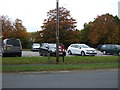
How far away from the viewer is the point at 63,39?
61.5 meters

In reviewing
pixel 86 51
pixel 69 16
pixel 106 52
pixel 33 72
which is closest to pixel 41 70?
pixel 33 72

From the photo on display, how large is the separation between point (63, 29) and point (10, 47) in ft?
140

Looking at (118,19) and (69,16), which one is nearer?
(69,16)

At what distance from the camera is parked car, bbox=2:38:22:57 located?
2006 cm

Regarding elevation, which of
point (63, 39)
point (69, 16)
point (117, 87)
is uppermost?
point (69, 16)

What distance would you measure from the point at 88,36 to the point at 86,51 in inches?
1784

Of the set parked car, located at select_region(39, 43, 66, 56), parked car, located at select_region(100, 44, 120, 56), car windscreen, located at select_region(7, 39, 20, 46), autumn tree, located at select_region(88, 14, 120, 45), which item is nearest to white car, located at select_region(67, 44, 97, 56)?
parked car, located at select_region(39, 43, 66, 56)

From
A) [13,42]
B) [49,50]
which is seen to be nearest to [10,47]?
[13,42]

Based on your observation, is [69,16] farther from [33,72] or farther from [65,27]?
[33,72]

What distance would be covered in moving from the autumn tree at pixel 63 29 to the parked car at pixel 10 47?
128 feet

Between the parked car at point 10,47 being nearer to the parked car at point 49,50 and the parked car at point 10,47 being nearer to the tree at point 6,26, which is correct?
the parked car at point 49,50

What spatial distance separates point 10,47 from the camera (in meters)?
20.2

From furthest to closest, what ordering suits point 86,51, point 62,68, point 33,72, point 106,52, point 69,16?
point 69,16, point 106,52, point 86,51, point 62,68, point 33,72

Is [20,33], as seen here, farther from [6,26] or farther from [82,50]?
[82,50]
